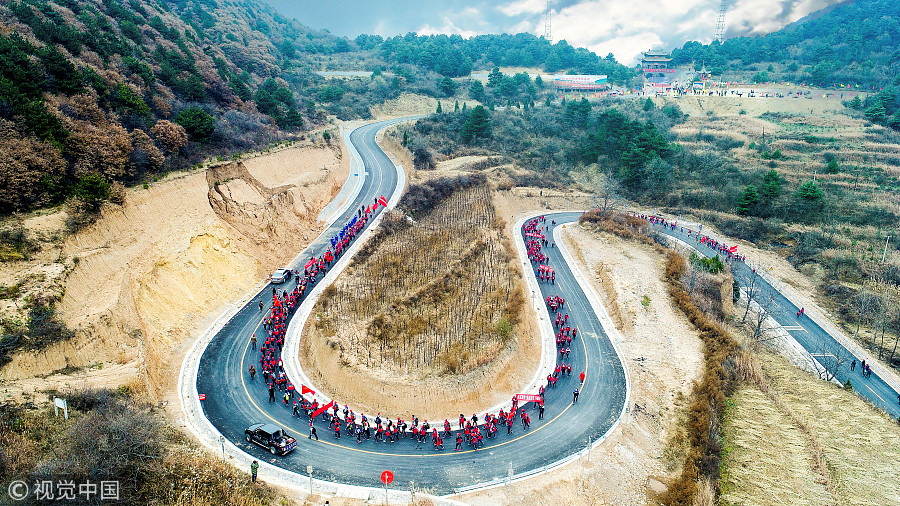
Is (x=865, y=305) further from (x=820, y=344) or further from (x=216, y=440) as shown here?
(x=216, y=440)

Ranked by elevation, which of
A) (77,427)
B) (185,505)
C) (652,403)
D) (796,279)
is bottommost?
(796,279)

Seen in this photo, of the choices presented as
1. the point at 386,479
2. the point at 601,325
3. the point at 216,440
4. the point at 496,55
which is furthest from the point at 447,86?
the point at 386,479

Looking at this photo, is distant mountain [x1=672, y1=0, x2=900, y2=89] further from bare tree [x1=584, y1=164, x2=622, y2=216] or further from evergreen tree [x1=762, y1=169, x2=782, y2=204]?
bare tree [x1=584, y1=164, x2=622, y2=216]

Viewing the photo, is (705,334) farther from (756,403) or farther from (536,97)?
(536,97)

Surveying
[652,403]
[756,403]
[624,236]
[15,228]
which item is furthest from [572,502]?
[624,236]

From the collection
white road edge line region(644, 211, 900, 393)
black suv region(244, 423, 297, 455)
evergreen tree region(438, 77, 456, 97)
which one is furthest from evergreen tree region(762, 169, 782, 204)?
black suv region(244, 423, 297, 455)

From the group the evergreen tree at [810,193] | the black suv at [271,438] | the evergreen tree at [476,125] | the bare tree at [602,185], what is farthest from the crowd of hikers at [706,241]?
the black suv at [271,438]
